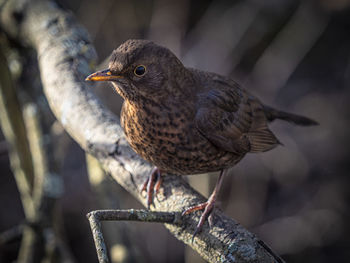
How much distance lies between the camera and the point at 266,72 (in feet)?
21.0

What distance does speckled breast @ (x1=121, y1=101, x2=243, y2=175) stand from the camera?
283 centimetres

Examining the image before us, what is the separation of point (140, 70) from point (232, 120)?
96 centimetres

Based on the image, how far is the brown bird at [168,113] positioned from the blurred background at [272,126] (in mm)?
1417

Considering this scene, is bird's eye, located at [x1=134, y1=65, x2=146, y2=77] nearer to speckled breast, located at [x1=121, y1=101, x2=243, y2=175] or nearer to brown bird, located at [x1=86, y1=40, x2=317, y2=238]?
brown bird, located at [x1=86, y1=40, x2=317, y2=238]

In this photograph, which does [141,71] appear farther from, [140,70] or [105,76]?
[105,76]

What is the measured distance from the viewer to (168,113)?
112 inches

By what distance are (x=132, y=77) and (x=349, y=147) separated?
4049mm

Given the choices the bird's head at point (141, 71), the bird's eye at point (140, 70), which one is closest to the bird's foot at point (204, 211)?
the bird's head at point (141, 71)

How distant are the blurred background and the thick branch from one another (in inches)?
20.4

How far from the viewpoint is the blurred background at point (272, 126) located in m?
5.31

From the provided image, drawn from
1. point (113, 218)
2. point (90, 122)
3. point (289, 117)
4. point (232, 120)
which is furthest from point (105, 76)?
point (289, 117)

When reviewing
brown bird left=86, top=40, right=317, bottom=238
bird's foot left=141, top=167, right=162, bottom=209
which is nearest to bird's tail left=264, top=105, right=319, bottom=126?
brown bird left=86, top=40, right=317, bottom=238

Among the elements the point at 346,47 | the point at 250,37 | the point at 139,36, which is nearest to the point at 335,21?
the point at 346,47

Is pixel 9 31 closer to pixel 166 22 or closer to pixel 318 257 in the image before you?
pixel 166 22
